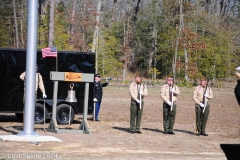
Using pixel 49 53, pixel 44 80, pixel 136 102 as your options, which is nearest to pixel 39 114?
pixel 44 80

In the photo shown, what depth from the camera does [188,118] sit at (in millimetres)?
25828

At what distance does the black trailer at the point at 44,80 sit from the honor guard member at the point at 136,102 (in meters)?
2.45

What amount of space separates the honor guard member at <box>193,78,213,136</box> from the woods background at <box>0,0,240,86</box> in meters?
32.3

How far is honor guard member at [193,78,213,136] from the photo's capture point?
19.1 meters

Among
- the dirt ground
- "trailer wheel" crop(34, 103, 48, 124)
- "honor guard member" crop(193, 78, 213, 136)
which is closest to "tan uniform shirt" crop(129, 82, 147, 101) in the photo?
the dirt ground

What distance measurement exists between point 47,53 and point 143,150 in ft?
19.0

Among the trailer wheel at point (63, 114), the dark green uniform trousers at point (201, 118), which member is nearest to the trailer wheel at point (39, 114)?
the trailer wheel at point (63, 114)

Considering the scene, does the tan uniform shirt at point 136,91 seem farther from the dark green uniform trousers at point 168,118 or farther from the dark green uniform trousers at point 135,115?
the dark green uniform trousers at point 168,118

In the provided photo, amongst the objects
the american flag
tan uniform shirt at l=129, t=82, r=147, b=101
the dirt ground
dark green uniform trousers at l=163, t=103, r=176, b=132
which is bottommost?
the dirt ground

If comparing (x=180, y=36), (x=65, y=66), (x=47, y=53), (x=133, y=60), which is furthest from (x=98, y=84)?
(x=133, y=60)

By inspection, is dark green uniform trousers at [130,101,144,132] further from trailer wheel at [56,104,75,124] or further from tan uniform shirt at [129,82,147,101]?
trailer wheel at [56,104,75,124]

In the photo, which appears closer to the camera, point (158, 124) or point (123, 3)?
point (158, 124)

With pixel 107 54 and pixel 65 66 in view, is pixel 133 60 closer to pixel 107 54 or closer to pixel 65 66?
pixel 107 54

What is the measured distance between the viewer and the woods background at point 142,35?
5722 centimetres
